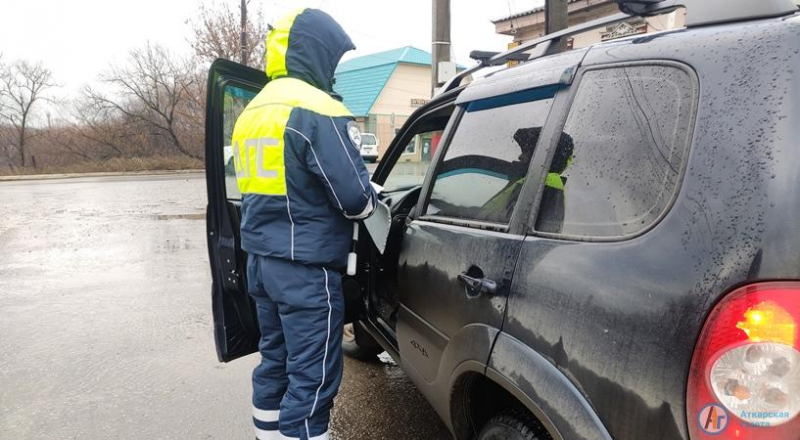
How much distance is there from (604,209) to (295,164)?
47.3 inches

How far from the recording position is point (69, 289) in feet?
17.7

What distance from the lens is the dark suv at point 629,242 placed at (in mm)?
984

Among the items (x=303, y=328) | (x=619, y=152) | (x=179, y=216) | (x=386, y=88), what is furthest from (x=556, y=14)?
(x=386, y=88)

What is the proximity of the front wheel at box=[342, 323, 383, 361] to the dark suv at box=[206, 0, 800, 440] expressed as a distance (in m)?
1.30

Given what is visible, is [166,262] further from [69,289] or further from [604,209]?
[604,209]

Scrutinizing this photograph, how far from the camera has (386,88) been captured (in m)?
30.0

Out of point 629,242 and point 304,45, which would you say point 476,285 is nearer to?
point 629,242

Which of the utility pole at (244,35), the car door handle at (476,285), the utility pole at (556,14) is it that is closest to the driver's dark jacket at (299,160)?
the car door handle at (476,285)

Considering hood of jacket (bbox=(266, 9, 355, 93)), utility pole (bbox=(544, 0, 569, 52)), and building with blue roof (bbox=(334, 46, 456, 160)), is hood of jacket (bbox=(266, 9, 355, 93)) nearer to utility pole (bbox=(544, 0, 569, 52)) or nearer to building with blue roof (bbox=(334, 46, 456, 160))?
utility pole (bbox=(544, 0, 569, 52))

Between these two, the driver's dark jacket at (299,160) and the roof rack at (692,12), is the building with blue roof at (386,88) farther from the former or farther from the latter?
the roof rack at (692,12)

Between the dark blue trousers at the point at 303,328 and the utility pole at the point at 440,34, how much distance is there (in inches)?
232

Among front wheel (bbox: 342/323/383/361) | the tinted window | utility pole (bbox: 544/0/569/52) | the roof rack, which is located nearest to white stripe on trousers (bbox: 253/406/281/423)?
front wheel (bbox: 342/323/383/361)

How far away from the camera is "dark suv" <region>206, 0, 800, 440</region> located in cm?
98

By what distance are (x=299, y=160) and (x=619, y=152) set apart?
3.97 feet
